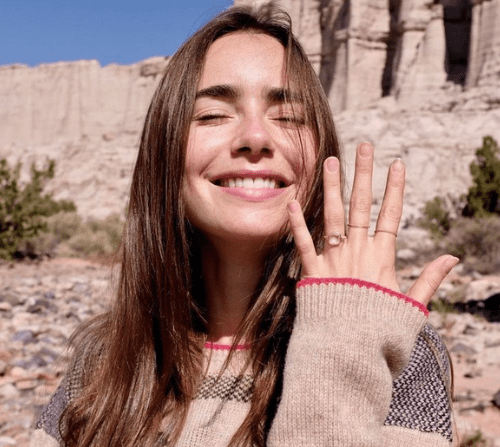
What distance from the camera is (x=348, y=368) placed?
3.34 feet

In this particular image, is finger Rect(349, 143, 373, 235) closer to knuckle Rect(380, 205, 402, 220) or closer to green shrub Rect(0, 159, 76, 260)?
knuckle Rect(380, 205, 402, 220)

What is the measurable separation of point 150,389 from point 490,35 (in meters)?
20.5

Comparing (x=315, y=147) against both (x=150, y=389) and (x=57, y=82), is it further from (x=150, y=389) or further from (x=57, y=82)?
(x=57, y=82)

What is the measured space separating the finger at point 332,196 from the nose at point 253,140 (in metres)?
0.19

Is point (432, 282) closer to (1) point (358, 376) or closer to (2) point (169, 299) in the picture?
(1) point (358, 376)

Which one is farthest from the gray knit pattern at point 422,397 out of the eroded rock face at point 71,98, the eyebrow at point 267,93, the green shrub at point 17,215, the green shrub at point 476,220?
the eroded rock face at point 71,98

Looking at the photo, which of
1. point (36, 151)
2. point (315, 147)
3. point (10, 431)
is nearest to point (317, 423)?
point (315, 147)

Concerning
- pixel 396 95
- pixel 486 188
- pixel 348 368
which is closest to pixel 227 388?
pixel 348 368

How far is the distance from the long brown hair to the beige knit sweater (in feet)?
0.60

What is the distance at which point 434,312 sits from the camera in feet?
22.1

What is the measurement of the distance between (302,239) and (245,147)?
0.94ft

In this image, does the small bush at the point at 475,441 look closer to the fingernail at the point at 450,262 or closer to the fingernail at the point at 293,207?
the fingernail at the point at 450,262

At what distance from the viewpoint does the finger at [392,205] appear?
112cm

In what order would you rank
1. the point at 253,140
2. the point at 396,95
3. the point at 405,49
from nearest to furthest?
the point at 253,140, the point at 396,95, the point at 405,49
